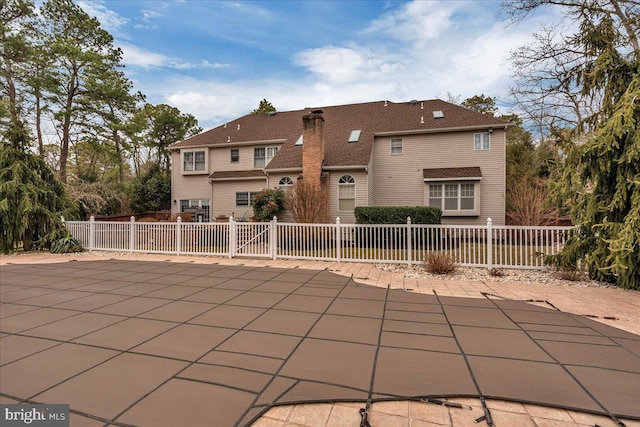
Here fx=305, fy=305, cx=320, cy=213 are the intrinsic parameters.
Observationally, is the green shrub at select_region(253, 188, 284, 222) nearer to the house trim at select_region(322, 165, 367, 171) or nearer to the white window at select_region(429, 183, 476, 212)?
the house trim at select_region(322, 165, 367, 171)

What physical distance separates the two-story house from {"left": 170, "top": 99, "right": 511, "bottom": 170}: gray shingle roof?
6 centimetres

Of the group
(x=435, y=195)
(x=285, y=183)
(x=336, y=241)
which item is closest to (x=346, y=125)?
(x=285, y=183)

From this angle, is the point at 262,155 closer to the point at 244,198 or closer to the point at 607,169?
the point at 244,198

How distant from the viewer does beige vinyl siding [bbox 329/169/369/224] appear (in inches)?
558

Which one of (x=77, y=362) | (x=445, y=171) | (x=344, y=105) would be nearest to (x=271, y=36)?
(x=344, y=105)

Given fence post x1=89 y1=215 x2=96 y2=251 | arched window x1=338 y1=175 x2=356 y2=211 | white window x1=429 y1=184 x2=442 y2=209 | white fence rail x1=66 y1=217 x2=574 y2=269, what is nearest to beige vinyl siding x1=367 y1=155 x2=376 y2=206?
arched window x1=338 y1=175 x2=356 y2=211

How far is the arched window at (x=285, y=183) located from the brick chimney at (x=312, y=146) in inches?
55.5

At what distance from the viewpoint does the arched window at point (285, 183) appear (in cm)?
1496

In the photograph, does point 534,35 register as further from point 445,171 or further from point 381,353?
point 381,353

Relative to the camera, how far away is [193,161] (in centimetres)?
1869

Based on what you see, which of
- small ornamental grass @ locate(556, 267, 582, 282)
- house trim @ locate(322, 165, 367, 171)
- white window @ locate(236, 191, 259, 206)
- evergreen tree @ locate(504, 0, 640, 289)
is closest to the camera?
evergreen tree @ locate(504, 0, 640, 289)

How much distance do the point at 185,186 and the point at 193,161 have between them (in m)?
1.63

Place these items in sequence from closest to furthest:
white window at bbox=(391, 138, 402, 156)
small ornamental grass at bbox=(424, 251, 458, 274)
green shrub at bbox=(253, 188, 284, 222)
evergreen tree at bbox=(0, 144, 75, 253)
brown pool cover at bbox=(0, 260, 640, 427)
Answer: brown pool cover at bbox=(0, 260, 640, 427), small ornamental grass at bbox=(424, 251, 458, 274), evergreen tree at bbox=(0, 144, 75, 253), green shrub at bbox=(253, 188, 284, 222), white window at bbox=(391, 138, 402, 156)

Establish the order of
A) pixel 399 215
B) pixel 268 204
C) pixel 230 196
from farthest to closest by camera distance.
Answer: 1. pixel 230 196
2. pixel 268 204
3. pixel 399 215
